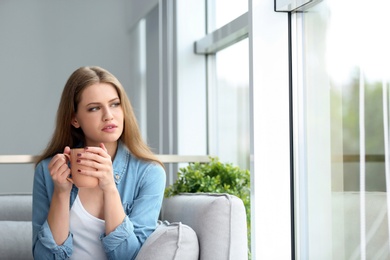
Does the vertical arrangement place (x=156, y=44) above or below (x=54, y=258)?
above

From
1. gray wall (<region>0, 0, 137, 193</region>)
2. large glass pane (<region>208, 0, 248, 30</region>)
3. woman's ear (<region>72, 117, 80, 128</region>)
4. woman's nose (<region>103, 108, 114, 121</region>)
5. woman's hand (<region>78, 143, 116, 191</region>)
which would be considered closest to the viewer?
woman's hand (<region>78, 143, 116, 191</region>)

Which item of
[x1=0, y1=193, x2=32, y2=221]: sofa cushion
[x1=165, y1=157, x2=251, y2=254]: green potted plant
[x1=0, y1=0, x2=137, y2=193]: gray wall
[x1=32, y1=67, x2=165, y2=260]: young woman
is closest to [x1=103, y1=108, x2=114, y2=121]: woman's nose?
[x1=32, y1=67, x2=165, y2=260]: young woman

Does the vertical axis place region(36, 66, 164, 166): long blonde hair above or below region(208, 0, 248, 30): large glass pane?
below

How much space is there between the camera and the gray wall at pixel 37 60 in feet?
13.0

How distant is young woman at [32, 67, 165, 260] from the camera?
217 cm

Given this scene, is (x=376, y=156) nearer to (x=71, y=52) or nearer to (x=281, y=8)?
(x=281, y=8)

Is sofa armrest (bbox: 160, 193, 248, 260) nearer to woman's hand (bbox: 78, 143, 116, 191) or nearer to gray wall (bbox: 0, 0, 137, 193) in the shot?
woman's hand (bbox: 78, 143, 116, 191)

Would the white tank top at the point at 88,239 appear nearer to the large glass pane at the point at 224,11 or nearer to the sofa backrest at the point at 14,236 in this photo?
the sofa backrest at the point at 14,236

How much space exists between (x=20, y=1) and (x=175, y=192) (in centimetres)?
168

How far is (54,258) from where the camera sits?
7.34ft

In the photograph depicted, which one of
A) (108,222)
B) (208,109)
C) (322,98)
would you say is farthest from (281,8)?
(208,109)

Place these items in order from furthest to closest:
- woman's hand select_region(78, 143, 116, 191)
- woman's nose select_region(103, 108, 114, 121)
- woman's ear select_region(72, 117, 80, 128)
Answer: woman's ear select_region(72, 117, 80, 128) < woman's nose select_region(103, 108, 114, 121) < woman's hand select_region(78, 143, 116, 191)

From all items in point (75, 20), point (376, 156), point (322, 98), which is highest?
point (75, 20)

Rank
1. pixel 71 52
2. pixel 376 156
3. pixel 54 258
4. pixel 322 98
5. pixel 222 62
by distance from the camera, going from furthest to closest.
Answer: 1. pixel 71 52
2. pixel 222 62
3. pixel 322 98
4. pixel 54 258
5. pixel 376 156
